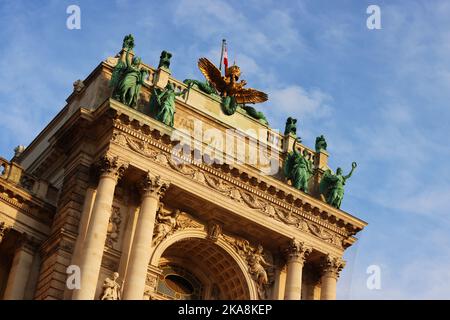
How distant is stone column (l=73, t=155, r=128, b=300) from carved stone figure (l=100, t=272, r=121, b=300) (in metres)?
0.51

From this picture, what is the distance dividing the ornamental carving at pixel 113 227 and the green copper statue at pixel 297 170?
7.52m

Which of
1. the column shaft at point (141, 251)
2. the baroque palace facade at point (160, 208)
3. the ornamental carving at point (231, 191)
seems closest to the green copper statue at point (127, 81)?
the baroque palace facade at point (160, 208)

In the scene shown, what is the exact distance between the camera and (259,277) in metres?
34.7

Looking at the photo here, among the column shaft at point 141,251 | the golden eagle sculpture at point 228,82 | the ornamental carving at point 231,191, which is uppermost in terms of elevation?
the golden eagle sculpture at point 228,82

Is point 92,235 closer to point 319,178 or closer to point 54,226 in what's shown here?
point 54,226

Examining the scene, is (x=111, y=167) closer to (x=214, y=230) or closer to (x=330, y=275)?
(x=214, y=230)

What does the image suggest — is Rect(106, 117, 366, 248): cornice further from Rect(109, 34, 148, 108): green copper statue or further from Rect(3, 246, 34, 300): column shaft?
Rect(3, 246, 34, 300): column shaft

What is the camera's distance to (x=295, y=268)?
3434cm

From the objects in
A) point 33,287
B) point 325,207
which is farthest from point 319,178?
point 33,287

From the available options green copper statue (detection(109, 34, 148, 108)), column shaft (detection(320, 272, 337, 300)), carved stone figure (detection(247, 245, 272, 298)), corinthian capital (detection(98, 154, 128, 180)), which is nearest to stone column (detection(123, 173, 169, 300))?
corinthian capital (detection(98, 154, 128, 180))

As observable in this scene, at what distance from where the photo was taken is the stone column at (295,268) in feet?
111

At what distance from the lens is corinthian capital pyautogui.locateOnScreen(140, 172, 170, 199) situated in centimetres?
3209

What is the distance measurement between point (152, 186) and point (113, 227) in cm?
196

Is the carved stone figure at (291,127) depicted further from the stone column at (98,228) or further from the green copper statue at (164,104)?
the stone column at (98,228)
